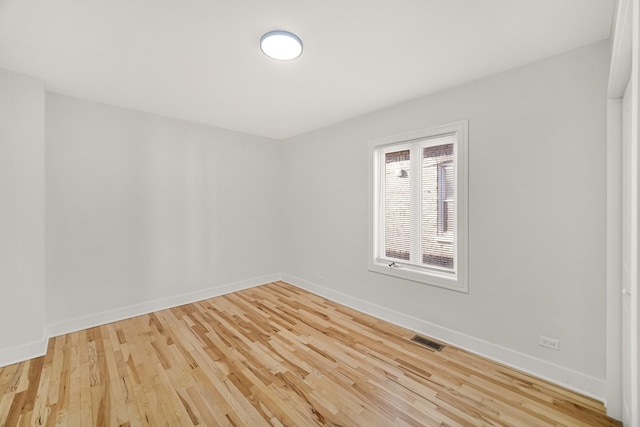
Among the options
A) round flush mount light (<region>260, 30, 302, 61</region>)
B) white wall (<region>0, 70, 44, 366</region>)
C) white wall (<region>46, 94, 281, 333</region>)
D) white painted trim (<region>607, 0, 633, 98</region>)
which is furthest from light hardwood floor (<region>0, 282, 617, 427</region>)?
round flush mount light (<region>260, 30, 302, 61</region>)

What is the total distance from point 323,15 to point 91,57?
6.58 ft

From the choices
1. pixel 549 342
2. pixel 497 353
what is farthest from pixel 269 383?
pixel 549 342

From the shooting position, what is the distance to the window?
8.71ft

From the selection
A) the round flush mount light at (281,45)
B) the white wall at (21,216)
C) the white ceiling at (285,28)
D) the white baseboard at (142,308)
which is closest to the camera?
the white ceiling at (285,28)

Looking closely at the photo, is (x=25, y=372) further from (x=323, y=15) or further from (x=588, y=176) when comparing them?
(x=588, y=176)

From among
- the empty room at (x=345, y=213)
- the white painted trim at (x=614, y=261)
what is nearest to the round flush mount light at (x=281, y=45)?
the empty room at (x=345, y=213)

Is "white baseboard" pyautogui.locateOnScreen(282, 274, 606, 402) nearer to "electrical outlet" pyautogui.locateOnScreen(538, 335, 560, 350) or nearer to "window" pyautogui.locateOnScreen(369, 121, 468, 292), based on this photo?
"electrical outlet" pyautogui.locateOnScreen(538, 335, 560, 350)

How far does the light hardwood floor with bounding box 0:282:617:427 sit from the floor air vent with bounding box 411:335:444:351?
8cm

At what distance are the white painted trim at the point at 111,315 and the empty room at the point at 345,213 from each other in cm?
2

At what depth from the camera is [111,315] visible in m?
3.22

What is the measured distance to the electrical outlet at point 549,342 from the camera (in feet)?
6.89

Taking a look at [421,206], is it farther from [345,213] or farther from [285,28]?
[285,28]

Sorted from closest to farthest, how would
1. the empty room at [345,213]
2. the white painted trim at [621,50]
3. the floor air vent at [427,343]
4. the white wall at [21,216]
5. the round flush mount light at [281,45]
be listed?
the white painted trim at [621,50], the empty room at [345,213], the round flush mount light at [281,45], the white wall at [21,216], the floor air vent at [427,343]

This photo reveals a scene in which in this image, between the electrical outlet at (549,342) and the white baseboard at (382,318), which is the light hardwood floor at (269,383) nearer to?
the white baseboard at (382,318)
